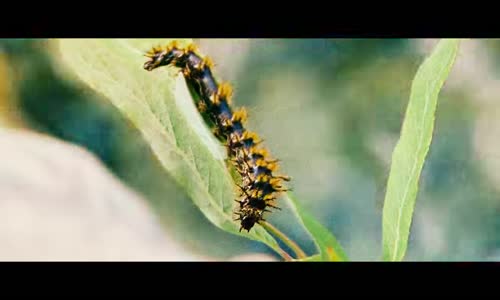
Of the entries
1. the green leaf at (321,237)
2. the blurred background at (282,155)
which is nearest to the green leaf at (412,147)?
the blurred background at (282,155)

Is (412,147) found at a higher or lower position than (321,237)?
higher

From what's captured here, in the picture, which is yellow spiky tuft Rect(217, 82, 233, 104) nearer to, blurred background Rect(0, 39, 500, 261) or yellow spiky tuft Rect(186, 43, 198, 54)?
blurred background Rect(0, 39, 500, 261)

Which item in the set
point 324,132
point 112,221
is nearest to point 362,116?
point 324,132

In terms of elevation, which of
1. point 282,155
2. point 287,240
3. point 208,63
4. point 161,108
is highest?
point 208,63

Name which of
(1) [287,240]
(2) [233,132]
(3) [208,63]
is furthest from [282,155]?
(3) [208,63]

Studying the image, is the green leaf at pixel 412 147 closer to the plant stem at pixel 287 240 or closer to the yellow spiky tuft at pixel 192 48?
the plant stem at pixel 287 240

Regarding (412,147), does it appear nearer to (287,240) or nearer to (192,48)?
(287,240)
